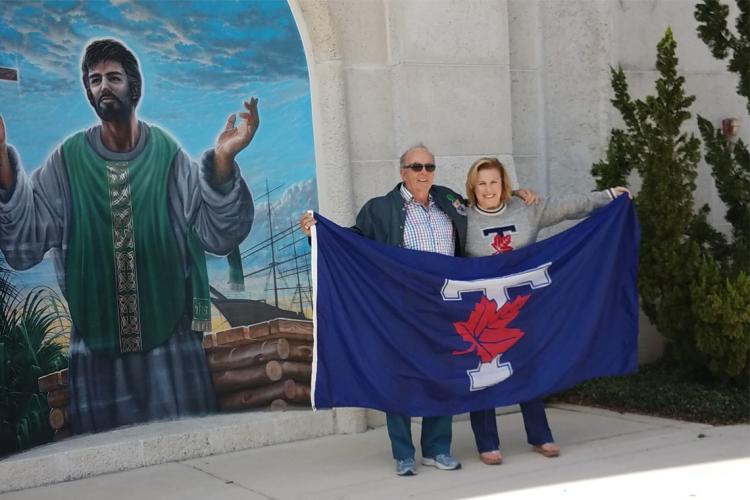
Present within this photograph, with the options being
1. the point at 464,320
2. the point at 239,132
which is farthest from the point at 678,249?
the point at 239,132

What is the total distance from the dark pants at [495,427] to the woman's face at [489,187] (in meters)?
1.25

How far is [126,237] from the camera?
6277mm

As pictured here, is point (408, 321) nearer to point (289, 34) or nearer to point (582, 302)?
point (582, 302)

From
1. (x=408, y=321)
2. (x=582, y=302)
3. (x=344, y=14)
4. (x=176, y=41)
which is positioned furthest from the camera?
(x=344, y=14)

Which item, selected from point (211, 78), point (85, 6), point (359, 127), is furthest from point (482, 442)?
point (85, 6)

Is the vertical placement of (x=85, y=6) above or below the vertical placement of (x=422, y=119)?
above

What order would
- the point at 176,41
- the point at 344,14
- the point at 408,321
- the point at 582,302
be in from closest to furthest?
the point at 408,321 < the point at 582,302 < the point at 176,41 < the point at 344,14

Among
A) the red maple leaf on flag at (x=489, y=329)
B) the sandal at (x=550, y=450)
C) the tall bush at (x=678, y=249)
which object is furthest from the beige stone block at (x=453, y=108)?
the sandal at (x=550, y=450)

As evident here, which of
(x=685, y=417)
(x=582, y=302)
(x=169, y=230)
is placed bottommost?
(x=685, y=417)

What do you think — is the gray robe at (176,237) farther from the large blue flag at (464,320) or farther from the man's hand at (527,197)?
the man's hand at (527,197)

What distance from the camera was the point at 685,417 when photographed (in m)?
6.88

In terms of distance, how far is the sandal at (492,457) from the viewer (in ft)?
19.0

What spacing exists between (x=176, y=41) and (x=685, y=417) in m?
4.36

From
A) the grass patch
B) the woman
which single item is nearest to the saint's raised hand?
the woman
